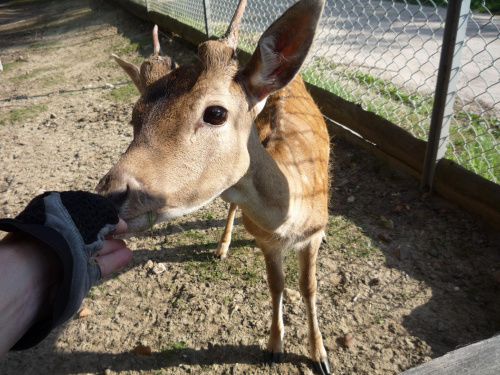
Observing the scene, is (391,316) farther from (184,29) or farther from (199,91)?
(184,29)

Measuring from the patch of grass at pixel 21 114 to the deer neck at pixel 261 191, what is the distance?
6.11m

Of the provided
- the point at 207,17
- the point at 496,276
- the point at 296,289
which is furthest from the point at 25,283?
the point at 207,17

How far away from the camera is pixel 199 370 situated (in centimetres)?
272

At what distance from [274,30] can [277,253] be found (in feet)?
4.57

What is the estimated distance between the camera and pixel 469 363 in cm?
128

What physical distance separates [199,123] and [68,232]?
0.76 metres

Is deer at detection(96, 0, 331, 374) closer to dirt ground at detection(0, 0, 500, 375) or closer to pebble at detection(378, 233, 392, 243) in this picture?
dirt ground at detection(0, 0, 500, 375)

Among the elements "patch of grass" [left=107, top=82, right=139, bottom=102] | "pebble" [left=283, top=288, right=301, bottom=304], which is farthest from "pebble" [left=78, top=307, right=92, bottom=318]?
"patch of grass" [left=107, top=82, right=139, bottom=102]

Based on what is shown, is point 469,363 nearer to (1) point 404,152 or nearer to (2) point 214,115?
(2) point 214,115

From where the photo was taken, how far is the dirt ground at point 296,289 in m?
2.76

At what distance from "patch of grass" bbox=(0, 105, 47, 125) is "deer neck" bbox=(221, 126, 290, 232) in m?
6.11

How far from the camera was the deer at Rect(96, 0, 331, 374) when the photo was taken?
1.67 meters

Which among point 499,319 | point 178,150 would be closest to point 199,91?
point 178,150

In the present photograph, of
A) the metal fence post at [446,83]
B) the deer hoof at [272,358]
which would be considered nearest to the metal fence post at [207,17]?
the metal fence post at [446,83]
